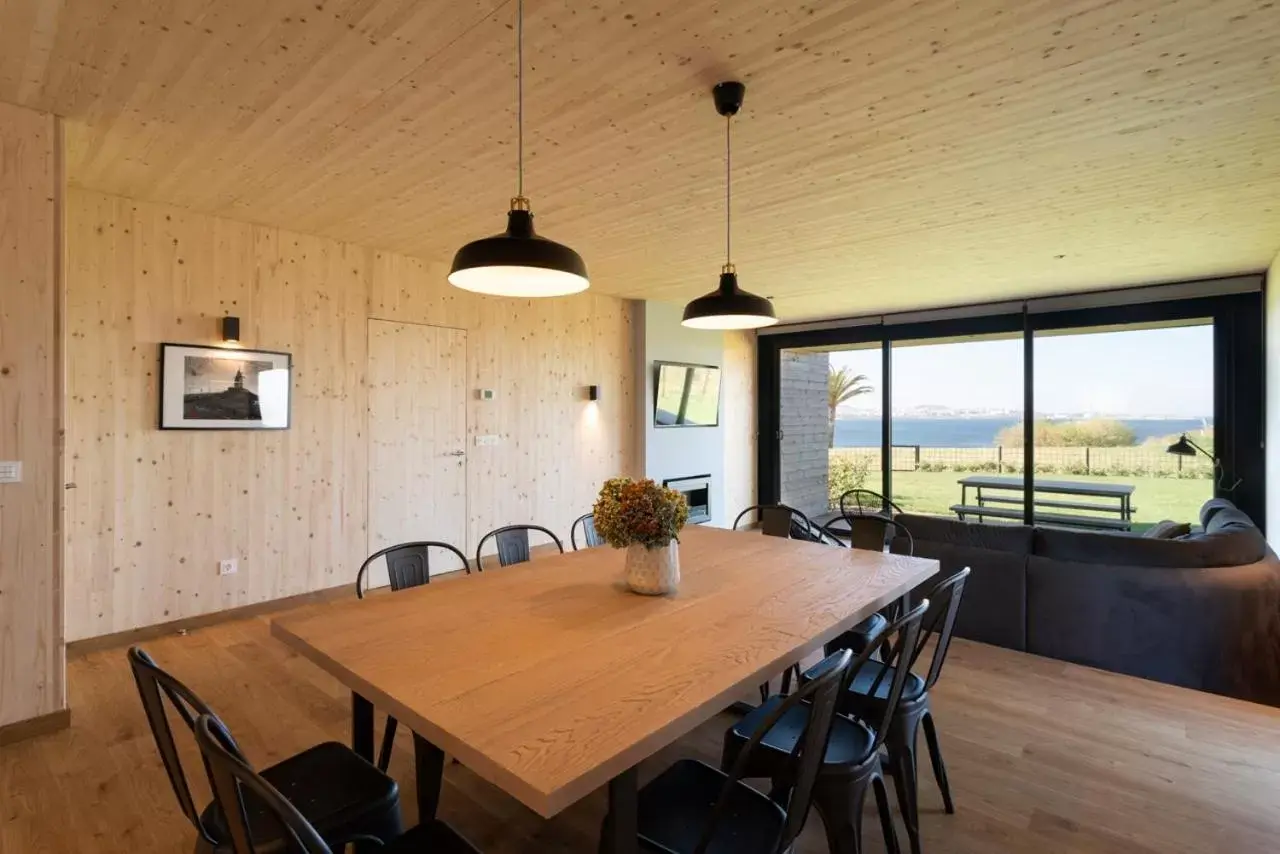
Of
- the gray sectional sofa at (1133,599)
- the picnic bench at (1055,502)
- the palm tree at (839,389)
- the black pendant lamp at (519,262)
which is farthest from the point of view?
the palm tree at (839,389)

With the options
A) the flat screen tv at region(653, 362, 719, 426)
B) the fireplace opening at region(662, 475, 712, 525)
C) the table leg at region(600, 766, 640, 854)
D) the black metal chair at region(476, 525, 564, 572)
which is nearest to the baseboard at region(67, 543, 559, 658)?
the black metal chair at region(476, 525, 564, 572)

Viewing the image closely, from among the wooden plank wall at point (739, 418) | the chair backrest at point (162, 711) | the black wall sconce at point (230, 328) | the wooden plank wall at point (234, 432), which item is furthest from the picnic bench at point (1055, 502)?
the chair backrest at point (162, 711)

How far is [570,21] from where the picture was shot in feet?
6.70

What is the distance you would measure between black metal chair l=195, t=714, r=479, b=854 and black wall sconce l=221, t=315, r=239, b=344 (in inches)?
136

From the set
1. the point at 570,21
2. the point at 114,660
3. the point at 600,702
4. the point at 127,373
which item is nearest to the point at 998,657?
the point at 600,702

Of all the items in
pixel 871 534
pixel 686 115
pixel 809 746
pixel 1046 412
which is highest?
pixel 686 115

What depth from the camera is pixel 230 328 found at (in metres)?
4.00

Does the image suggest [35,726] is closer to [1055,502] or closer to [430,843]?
[430,843]

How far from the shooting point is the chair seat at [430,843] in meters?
1.37

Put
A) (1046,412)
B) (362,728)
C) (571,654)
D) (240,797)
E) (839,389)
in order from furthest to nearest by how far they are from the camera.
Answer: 1. (839,389)
2. (1046,412)
3. (362,728)
4. (571,654)
5. (240,797)

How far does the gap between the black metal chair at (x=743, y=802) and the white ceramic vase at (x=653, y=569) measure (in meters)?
0.65

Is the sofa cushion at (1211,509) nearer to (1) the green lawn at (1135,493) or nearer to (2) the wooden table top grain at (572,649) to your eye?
(1) the green lawn at (1135,493)

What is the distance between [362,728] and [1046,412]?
6.76m

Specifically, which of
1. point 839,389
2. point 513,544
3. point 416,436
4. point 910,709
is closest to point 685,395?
point 839,389
